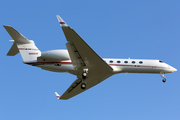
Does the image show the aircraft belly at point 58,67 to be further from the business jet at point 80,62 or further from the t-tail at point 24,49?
the t-tail at point 24,49

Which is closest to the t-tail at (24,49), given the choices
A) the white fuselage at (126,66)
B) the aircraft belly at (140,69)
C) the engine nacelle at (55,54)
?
the white fuselage at (126,66)

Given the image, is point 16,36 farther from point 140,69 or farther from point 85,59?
point 140,69

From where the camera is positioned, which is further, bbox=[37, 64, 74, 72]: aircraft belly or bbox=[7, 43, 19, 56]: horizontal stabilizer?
bbox=[7, 43, 19, 56]: horizontal stabilizer

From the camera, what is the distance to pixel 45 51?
22.0 metres

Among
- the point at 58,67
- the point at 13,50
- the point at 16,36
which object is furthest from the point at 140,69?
the point at 13,50

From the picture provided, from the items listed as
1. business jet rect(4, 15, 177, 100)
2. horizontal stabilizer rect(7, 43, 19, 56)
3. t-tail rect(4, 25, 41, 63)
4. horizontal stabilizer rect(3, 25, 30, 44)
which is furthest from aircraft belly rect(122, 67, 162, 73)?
horizontal stabilizer rect(7, 43, 19, 56)

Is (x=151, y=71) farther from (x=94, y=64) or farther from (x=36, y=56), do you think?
(x=36, y=56)

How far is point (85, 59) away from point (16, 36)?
689 cm

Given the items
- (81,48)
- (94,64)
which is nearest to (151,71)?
(94,64)

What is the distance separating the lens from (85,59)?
20.9 meters

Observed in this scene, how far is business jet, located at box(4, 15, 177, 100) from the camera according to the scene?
66.8 ft

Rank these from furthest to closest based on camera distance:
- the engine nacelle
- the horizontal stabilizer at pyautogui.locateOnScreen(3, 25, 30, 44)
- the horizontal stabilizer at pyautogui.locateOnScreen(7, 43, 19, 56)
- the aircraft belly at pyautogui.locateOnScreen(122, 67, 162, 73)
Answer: the horizontal stabilizer at pyautogui.locateOnScreen(7, 43, 19, 56)
the aircraft belly at pyautogui.locateOnScreen(122, 67, 162, 73)
the engine nacelle
the horizontal stabilizer at pyautogui.locateOnScreen(3, 25, 30, 44)

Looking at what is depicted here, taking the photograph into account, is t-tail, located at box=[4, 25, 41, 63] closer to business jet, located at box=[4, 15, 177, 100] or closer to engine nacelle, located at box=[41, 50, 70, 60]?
business jet, located at box=[4, 15, 177, 100]

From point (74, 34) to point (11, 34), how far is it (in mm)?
7038
